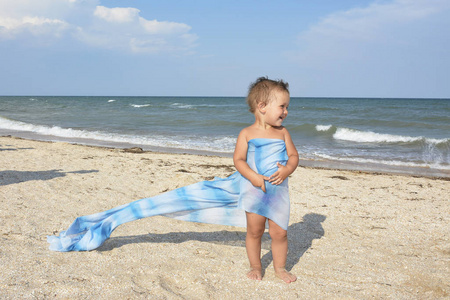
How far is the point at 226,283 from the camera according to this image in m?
2.73

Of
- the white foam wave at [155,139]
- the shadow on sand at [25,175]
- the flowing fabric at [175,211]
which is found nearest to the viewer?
the flowing fabric at [175,211]

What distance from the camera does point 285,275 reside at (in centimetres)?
282

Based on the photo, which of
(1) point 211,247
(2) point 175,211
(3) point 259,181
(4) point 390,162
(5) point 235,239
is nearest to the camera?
(3) point 259,181

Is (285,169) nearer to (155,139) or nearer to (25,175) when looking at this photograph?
(25,175)

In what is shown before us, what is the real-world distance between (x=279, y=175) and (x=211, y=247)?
4.20 feet

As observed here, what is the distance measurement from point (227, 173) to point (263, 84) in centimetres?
484

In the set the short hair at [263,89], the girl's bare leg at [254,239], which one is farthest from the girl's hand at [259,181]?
Result: the short hair at [263,89]

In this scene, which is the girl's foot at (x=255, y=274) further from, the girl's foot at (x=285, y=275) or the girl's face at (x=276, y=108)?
the girl's face at (x=276, y=108)

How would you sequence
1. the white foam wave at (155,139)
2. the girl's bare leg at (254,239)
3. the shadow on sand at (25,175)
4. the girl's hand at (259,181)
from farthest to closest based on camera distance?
the white foam wave at (155,139)
the shadow on sand at (25,175)
the girl's bare leg at (254,239)
the girl's hand at (259,181)

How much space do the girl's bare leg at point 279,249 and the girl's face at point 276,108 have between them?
2.48 feet

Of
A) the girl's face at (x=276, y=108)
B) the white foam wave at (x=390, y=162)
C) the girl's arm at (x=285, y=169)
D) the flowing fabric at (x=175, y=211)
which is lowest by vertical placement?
the white foam wave at (x=390, y=162)

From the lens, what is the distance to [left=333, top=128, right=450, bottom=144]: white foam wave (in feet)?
46.7

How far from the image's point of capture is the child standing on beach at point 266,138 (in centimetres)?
261

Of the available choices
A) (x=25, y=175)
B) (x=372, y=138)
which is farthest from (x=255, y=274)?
(x=372, y=138)
